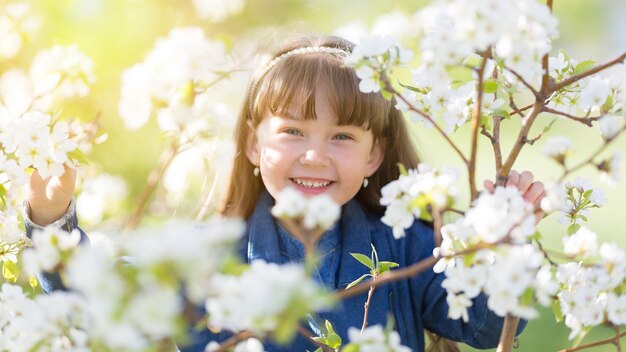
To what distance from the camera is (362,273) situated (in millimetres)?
2273

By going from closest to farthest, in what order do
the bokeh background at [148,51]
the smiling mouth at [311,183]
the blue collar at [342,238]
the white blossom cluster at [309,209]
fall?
the white blossom cluster at [309,209], the smiling mouth at [311,183], the blue collar at [342,238], the bokeh background at [148,51]

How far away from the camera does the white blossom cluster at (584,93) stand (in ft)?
4.85

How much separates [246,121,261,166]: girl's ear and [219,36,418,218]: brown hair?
1 centimetres

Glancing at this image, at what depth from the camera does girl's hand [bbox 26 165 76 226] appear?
1.84m

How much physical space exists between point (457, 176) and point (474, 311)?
93 centimetres

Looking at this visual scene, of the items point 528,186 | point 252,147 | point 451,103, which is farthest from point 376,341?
point 252,147

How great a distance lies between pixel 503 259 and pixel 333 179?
1.11 metres

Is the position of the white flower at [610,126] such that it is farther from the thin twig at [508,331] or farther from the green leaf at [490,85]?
the thin twig at [508,331]

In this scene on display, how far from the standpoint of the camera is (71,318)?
1.07m

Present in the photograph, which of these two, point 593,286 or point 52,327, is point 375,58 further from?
point 52,327

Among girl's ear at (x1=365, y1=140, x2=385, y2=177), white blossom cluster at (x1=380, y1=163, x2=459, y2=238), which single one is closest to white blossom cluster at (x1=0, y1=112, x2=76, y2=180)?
white blossom cluster at (x1=380, y1=163, x2=459, y2=238)

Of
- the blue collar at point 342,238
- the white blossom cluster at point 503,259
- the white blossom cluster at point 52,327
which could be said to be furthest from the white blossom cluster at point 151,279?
the blue collar at point 342,238

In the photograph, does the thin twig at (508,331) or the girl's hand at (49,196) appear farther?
the girl's hand at (49,196)

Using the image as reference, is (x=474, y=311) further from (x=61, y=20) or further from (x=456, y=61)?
(x=61, y=20)
